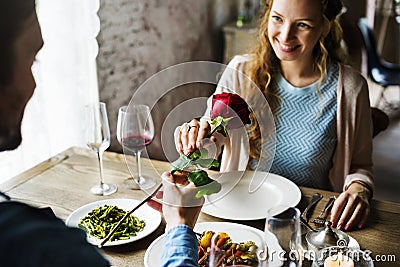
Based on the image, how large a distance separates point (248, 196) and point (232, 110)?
0.36 metres

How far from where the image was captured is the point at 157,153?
139 cm

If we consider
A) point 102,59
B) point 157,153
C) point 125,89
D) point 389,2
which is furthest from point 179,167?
point 389,2

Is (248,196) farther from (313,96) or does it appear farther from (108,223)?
(313,96)

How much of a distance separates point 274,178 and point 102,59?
1.28 m

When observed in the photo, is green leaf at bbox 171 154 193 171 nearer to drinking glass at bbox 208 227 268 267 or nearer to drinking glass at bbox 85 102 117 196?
drinking glass at bbox 208 227 268 267

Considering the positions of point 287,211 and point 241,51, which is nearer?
point 287,211

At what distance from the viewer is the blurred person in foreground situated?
0.69 m

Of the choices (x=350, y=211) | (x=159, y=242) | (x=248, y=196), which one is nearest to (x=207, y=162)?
→ (x=159, y=242)

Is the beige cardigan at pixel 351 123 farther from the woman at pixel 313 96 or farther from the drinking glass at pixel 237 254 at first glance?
the drinking glass at pixel 237 254

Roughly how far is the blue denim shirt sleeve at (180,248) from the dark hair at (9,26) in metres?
0.42

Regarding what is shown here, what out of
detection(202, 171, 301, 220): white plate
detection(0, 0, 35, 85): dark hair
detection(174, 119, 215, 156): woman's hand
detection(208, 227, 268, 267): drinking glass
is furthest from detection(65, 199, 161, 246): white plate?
detection(0, 0, 35, 85): dark hair

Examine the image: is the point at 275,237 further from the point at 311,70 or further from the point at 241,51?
the point at 241,51

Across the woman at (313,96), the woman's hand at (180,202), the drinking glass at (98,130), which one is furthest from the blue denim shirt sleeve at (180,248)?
the woman at (313,96)

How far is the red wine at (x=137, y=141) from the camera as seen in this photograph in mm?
1498
